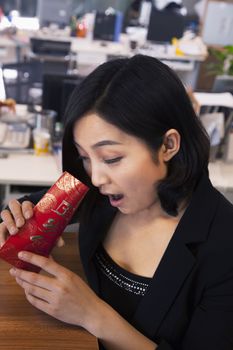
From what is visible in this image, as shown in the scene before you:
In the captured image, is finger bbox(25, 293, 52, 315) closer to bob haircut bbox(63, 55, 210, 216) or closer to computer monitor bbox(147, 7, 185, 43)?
bob haircut bbox(63, 55, 210, 216)

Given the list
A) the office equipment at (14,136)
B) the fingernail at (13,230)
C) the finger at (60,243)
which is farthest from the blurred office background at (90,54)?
the fingernail at (13,230)

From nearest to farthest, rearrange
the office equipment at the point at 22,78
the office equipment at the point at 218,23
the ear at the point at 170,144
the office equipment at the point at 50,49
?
the ear at the point at 170,144, the office equipment at the point at 22,78, the office equipment at the point at 50,49, the office equipment at the point at 218,23

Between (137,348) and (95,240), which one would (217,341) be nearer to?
(137,348)

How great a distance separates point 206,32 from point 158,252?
528 centimetres

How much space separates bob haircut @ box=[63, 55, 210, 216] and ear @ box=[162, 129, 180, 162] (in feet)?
0.04

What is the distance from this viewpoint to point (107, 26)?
495cm

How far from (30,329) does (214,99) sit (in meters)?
1.72

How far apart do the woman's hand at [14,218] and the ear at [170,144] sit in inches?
12.8

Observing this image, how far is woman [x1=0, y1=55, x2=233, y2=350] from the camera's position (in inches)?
33.3

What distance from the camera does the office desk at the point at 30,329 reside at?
79 cm

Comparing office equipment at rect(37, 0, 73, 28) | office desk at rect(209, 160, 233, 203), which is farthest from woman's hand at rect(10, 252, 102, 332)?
office equipment at rect(37, 0, 73, 28)

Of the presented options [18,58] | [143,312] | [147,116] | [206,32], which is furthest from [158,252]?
Result: [206,32]

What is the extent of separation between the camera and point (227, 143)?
227 centimetres

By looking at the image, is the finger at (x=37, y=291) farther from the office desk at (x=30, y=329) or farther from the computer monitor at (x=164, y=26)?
the computer monitor at (x=164, y=26)
